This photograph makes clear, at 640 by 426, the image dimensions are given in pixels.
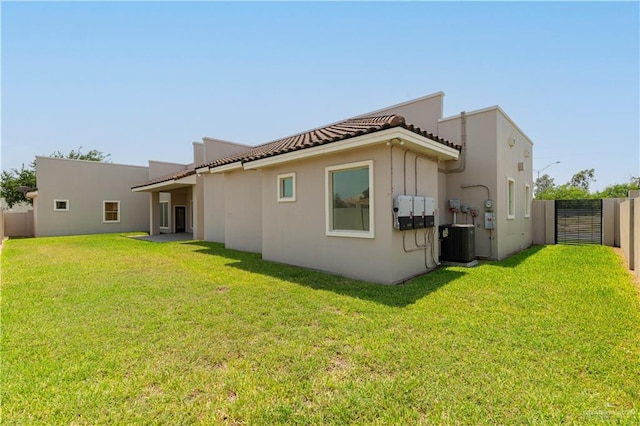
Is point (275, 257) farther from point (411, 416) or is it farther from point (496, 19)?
point (496, 19)

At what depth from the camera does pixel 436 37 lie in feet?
26.1

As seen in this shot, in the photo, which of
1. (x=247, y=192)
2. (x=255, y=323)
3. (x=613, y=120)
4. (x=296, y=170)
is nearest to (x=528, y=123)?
(x=613, y=120)

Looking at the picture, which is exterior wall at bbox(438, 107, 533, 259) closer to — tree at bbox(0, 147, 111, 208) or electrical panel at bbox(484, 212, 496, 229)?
electrical panel at bbox(484, 212, 496, 229)

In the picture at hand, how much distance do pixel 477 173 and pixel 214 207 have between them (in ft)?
36.0

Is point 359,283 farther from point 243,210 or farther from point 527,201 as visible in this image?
point 527,201

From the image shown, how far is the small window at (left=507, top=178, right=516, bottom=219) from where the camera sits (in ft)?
33.5

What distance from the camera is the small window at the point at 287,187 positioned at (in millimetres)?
7993

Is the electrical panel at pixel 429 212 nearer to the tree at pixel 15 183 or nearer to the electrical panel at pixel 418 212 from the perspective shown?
the electrical panel at pixel 418 212

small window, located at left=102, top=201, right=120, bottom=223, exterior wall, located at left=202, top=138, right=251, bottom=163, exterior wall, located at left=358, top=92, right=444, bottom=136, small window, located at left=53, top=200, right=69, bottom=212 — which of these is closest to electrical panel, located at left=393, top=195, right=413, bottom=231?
exterior wall, located at left=358, top=92, right=444, bottom=136

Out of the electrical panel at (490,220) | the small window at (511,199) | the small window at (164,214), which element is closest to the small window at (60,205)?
the small window at (164,214)

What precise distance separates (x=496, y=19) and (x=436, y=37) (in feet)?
4.61

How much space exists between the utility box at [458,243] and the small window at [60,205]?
77.4ft

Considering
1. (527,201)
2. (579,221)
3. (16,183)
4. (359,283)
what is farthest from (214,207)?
(16,183)

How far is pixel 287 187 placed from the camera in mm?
8406
